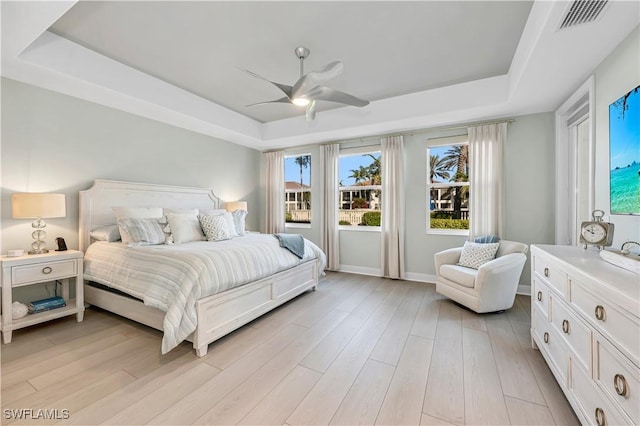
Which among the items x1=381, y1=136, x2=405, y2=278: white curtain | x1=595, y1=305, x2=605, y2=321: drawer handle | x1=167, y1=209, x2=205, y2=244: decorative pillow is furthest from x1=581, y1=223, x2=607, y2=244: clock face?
x1=167, y1=209, x2=205, y2=244: decorative pillow

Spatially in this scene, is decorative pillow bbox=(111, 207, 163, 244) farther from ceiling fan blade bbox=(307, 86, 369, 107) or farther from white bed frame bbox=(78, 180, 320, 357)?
ceiling fan blade bbox=(307, 86, 369, 107)

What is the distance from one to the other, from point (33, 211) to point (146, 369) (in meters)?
1.90

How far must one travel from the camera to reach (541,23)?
1915mm

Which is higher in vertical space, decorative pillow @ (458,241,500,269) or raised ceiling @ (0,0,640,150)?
raised ceiling @ (0,0,640,150)

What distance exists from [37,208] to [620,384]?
423 centimetres

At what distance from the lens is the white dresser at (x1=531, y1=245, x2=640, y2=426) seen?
104cm

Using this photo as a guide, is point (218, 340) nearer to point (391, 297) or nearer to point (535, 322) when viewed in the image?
point (391, 297)

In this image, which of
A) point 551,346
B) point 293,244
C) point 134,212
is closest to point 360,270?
point 293,244

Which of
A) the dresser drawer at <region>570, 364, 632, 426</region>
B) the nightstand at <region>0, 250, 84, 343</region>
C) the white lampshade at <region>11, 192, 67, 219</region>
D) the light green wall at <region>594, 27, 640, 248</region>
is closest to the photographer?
the dresser drawer at <region>570, 364, 632, 426</region>

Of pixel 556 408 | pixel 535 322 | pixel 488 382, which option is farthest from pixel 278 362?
pixel 535 322

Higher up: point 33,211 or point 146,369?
point 33,211

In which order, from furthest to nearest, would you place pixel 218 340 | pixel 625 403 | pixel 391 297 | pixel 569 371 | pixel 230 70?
pixel 391 297
pixel 230 70
pixel 218 340
pixel 569 371
pixel 625 403

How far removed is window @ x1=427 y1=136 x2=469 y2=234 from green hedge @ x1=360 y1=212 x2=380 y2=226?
0.89 metres

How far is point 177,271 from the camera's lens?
87.7 inches
